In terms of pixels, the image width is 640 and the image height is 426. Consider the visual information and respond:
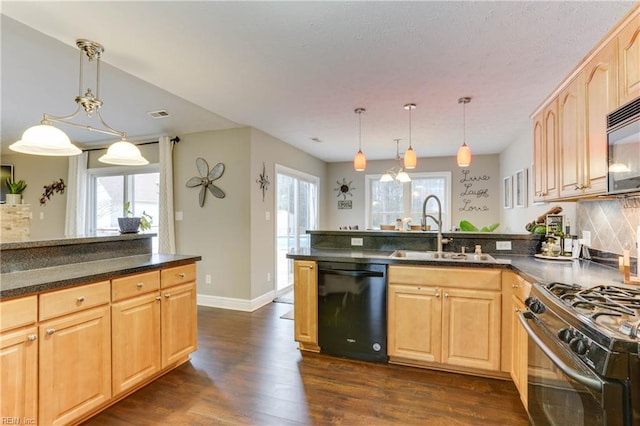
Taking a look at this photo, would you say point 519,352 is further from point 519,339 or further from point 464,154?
point 464,154

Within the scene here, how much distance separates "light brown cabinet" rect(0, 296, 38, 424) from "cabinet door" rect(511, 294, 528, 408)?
2.67m

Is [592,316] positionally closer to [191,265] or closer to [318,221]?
[191,265]

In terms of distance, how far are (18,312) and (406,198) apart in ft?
20.7

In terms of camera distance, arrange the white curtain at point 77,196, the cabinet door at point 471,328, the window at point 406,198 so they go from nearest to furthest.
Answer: the cabinet door at point 471,328 → the white curtain at point 77,196 → the window at point 406,198

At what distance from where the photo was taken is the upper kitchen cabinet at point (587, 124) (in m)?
1.72

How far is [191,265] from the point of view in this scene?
2670 millimetres

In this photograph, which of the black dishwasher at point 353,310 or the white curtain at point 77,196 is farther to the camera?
the white curtain at point 77,196

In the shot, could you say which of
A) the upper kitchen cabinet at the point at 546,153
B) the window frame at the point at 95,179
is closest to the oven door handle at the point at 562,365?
the upper kitchen cabinet at the point at 546,153

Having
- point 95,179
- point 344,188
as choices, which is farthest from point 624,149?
point 95,179

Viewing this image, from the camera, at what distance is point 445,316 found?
7.96ft

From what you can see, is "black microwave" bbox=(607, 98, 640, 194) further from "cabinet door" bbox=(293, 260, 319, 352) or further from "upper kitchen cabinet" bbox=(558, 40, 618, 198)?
"cabinet door" bbox=(293, 260, 319, 352)

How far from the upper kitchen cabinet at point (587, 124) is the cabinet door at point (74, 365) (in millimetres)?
3091

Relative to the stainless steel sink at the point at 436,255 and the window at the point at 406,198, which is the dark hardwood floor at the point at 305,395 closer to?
the stainless steel sink at the point at 436,255

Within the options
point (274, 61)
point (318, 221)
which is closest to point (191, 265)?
point (274, 61)
